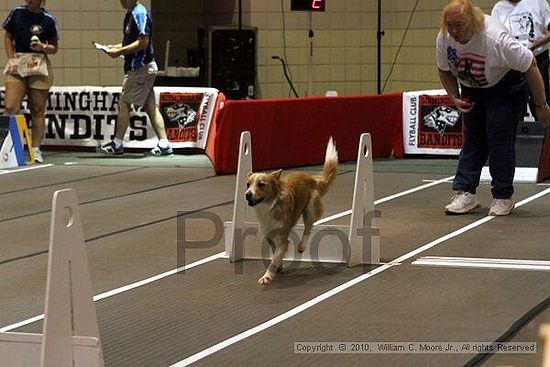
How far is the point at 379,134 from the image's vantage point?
460 inches

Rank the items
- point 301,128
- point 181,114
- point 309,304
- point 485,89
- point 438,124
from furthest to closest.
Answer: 1. point 181,114
2. point 438,124
3. point 301,128
4. point 485,89
5. point 309,304

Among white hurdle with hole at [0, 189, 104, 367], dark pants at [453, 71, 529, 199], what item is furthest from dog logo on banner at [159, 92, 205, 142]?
white hurdle with hole at [0, 189, 104, 367]

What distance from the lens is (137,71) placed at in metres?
11.5

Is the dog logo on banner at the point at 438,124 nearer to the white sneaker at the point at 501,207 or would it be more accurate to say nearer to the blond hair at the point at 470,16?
the white sneaker at the point at 501,207

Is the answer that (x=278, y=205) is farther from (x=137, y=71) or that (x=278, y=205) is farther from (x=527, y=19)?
(x=137, y=71)

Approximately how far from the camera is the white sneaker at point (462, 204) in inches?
306

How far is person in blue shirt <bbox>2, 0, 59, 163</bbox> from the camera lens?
11234 millimetres

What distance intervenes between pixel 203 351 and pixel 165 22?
1335 cm

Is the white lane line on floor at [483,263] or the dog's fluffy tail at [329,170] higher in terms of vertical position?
the dog's fluffy tail at [329,170]

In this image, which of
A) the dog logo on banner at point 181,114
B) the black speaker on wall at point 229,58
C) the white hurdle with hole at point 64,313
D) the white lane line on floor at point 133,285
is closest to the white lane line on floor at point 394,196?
the white lane line on floor at point 133,285

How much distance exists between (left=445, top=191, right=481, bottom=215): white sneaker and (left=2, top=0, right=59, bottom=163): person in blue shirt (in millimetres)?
5215

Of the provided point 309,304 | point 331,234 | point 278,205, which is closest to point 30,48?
point 331,234

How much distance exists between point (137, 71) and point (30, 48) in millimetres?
1130

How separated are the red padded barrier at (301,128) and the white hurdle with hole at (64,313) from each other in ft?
21.5
